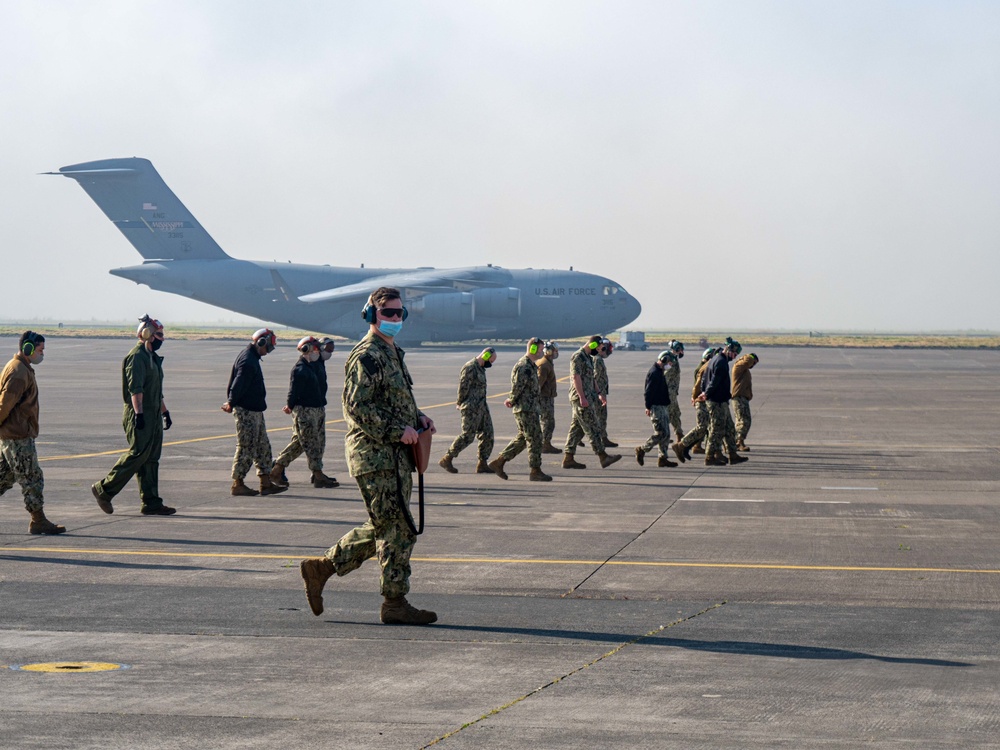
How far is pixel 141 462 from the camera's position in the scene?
579 inches

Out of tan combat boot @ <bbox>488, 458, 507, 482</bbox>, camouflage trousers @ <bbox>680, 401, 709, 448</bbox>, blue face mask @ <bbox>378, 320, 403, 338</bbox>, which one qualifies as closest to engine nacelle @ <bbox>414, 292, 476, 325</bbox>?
camouflage trousers @ <bbox>680, 401, 709, 448</bbox>

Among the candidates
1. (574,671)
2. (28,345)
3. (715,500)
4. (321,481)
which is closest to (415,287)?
(321,481)

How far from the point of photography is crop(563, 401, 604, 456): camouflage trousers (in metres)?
20.1

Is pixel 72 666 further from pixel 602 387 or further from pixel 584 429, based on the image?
pixel 602 387

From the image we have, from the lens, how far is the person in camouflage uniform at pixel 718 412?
2077 cm

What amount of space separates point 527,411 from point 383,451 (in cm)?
960

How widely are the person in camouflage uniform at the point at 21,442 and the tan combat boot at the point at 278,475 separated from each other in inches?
168

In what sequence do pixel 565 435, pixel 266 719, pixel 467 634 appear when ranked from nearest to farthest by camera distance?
pixel 266 719 → pixel 467 634 → pixel 565 435

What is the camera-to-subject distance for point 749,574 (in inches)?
428

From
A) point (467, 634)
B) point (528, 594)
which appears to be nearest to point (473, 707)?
point (467, 634)

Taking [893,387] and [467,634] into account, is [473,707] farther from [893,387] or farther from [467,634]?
[893,387]

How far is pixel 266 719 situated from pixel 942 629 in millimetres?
4695

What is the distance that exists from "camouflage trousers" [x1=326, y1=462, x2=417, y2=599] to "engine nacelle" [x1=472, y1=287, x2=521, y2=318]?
6552 cm

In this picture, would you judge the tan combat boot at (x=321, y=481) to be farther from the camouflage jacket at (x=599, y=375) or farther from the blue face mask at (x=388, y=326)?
the blue face mask at (x=388, y=326)
